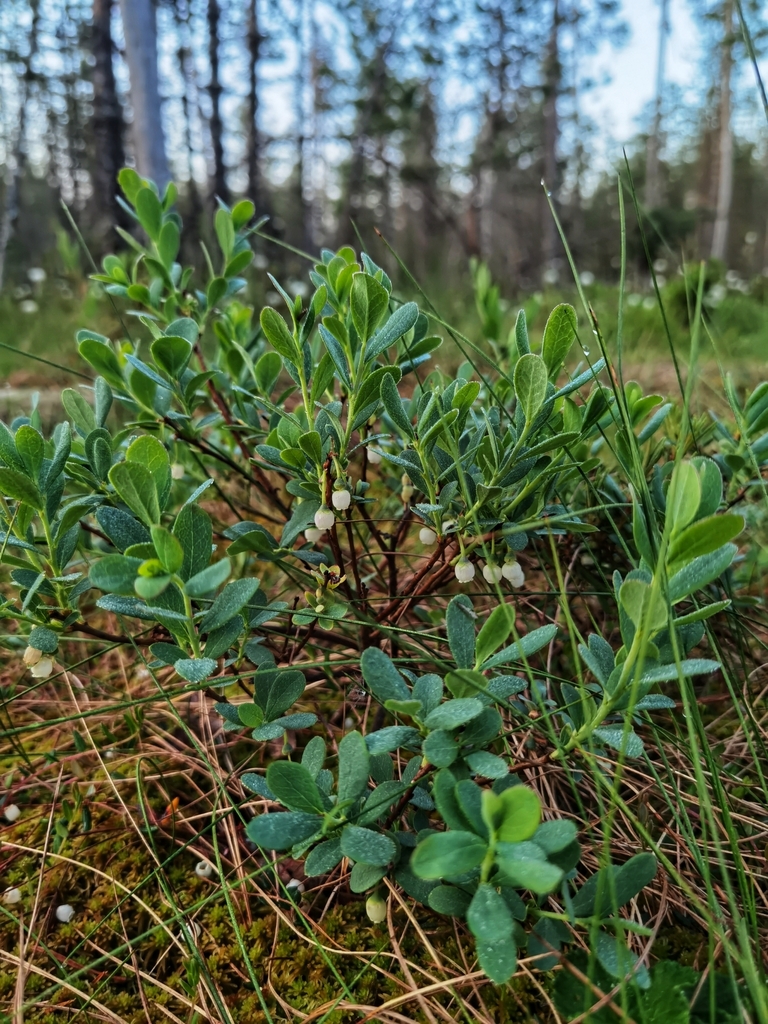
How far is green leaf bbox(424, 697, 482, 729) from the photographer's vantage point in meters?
0.57

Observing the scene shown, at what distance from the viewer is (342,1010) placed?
698 millimetres

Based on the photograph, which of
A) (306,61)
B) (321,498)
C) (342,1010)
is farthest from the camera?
(306,61)

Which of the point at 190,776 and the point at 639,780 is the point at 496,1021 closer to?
the point at 639,780

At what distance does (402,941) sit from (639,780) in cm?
40

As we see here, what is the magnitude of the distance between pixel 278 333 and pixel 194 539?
0.27 metres

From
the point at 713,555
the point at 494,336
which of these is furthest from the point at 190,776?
the point at 494,336

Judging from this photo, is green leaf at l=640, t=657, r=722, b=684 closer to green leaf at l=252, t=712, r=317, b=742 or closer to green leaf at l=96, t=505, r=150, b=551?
green leaf at l=252, t=712, r=317, b=742

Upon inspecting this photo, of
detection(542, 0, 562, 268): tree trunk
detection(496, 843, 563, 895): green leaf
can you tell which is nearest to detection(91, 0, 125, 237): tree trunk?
detection(496, 843, 563, 895): green leaf

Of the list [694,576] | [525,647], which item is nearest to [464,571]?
[525,647]

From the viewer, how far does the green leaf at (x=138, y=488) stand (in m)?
0.62

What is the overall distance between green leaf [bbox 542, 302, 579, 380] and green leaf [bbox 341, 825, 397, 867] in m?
0.56

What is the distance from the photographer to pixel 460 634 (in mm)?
660

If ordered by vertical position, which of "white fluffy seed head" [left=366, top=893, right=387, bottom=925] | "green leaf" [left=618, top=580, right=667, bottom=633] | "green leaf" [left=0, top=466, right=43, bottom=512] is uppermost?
"green leaf" [left=0, top=466, right=43, bottom=512]

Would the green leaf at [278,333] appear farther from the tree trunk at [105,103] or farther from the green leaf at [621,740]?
the tree trunk at [105,103]
